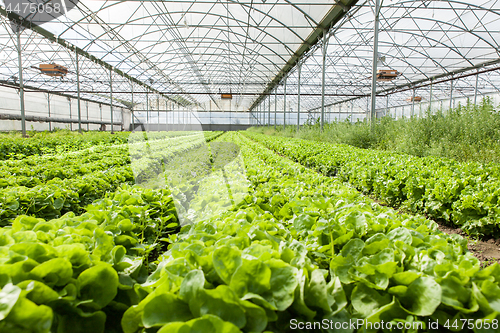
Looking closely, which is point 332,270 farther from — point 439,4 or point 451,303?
point 439,4

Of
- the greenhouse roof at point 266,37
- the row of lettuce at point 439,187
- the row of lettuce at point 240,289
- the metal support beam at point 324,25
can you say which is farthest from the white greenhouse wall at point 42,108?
the row of lettuce at point 240,289

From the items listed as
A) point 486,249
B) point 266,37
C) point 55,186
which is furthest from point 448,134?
point 266,37

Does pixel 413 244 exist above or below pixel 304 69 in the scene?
below

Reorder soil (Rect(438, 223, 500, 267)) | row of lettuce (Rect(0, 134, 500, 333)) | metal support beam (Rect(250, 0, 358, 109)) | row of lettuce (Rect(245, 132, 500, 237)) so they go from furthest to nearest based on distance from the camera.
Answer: metal support beam (Rect(250, 0, 358, 109)) → row of lettuce (Rect(245, 132, 500, 237)) → soil (Rect(438, 223, 500, 267)) → row of lettuce (Rect(0, 134, 500, 333))

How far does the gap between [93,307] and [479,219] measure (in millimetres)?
4285

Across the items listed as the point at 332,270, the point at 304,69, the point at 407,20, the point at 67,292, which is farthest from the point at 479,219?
the point at 304,69

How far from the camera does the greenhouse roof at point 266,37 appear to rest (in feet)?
47.1

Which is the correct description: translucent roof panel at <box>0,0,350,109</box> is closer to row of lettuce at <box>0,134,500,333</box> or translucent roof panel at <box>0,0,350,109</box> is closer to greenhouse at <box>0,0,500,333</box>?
greenhouse at <box>0,0,500,333</box>

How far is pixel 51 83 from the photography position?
33438 mm

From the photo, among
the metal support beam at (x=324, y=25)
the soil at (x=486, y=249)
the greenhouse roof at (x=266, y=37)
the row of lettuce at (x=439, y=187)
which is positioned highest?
the greenhouse roof at (x=266, y=37)

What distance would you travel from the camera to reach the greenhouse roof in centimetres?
1434

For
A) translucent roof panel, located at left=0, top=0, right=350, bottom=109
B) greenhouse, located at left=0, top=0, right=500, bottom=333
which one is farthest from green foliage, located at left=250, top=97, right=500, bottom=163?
translucent roof panel, located at left=0, top=0, right=350, bottom=109

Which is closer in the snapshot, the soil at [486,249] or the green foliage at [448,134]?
the soil at [486,249]

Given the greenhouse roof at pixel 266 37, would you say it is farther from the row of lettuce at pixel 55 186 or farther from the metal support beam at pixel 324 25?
the row of lettuce at pixel 55 186
